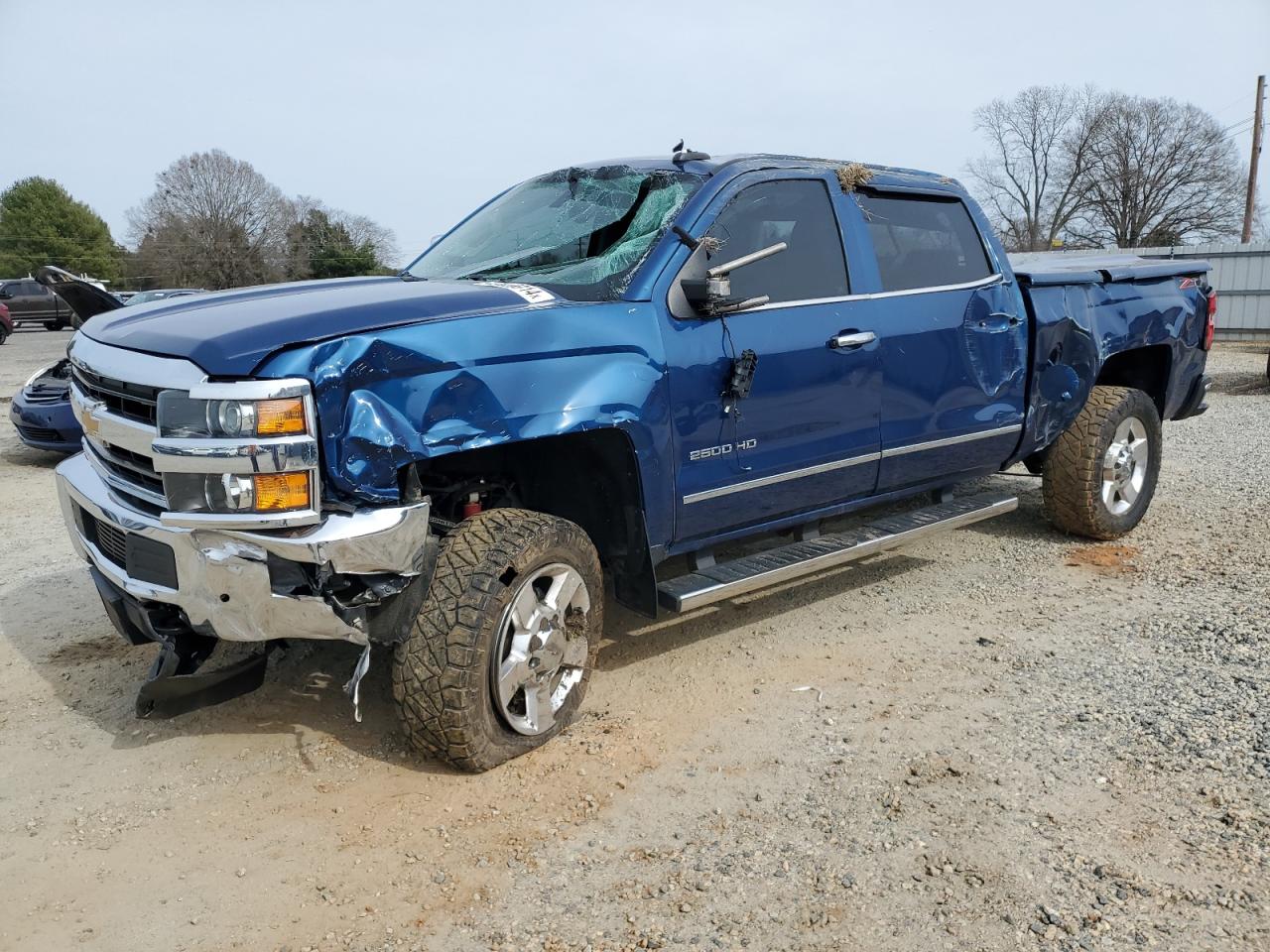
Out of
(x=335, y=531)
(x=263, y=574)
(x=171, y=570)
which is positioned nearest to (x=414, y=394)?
(x=335, y=531)

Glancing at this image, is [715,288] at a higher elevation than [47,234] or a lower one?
lower

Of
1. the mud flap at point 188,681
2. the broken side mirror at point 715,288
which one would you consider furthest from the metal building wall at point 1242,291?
the mud flap at point 188,681

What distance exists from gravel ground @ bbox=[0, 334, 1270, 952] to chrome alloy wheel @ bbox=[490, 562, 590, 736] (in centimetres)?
17

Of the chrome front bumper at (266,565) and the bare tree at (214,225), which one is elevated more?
the bare tree at (214,225)

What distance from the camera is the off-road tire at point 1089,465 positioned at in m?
5.67

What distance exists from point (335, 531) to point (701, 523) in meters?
1.51

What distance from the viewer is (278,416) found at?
2832 mm

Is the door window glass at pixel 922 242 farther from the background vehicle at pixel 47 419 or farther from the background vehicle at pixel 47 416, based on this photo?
the background vehicle at pixel 47 419

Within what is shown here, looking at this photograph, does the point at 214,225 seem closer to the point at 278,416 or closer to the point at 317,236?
the point at 317,236

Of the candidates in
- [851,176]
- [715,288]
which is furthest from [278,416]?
[851,176]

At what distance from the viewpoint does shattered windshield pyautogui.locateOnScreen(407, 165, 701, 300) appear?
384 centimetres

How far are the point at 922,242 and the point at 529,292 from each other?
2.22 meters

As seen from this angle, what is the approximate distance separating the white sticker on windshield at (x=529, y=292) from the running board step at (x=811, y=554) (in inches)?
45.6

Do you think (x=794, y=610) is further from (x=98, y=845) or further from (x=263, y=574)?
(x=98, y=845)
